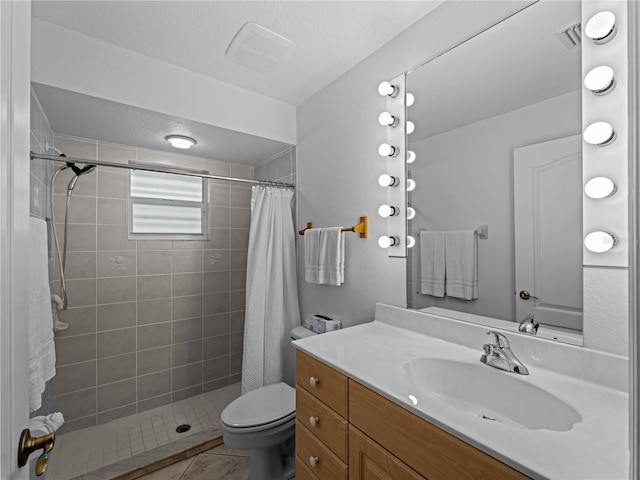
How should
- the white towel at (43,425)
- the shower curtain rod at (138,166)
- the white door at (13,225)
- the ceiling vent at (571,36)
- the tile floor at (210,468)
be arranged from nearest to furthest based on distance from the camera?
the white door at (13,225)
the ceiling vent at (571,36)
the white towel at (43,425)
the shower curtain rod at (138,166)
the tile floor at (210,468)

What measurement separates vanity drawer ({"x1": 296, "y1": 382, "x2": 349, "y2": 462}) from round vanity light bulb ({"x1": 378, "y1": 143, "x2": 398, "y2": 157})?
1.20m

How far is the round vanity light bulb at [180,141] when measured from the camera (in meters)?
2.17

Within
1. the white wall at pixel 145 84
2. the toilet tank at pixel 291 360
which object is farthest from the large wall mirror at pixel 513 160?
the white wall at pixel 145 84

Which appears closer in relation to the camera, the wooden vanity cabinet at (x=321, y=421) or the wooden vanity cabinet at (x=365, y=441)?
the wooden vanity cabinet at (x=365, y=441)

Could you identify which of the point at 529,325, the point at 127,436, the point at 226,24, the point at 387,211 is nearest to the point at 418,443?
the point at 529,325

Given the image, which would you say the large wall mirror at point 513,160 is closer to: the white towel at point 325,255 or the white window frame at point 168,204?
the white towel at point 325,255

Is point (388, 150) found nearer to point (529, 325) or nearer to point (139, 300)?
point (529, 325)

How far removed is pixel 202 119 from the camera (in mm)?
1916

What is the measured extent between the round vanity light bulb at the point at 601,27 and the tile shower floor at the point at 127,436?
2.85 meters

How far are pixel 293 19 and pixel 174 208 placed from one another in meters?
1.78

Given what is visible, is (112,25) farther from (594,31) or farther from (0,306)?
(594,31)

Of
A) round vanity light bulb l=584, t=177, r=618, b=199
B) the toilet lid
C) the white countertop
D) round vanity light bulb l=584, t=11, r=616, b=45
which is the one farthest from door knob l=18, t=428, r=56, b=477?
round vanity light bulb l=584, t=11, r=616, b=45

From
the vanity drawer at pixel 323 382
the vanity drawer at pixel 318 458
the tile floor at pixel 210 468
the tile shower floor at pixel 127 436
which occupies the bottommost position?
the tile floor at pixel 210 468

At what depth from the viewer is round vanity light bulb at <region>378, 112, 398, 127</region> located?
1590 millimetres
